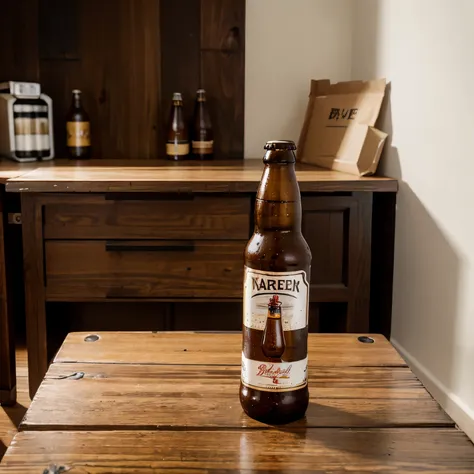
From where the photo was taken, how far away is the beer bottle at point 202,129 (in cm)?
246

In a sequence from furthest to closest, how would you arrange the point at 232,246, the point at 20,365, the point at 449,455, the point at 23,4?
the point at 23,4 < the point at 20,365 < the point at 232,246 < the point at 449,455

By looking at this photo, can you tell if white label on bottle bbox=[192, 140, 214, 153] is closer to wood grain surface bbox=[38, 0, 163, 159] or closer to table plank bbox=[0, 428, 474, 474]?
wood grain surface bbox=[38, 0, 163, 159]

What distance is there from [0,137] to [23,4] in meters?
0.52

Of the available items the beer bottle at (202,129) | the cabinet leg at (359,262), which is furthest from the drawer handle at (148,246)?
the beer bottle at (202,129)

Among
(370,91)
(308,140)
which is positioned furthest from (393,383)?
(308,140)

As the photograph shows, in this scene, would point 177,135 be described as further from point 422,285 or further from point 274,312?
point 274,312

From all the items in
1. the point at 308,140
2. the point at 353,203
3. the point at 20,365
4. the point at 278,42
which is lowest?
the point at 20,365

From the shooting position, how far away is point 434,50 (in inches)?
67.4

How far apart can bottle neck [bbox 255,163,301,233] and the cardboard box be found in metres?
1.21

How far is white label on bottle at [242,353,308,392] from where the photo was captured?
2.63 feet

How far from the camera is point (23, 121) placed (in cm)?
229

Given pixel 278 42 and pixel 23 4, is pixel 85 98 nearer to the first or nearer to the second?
pixel 23 4

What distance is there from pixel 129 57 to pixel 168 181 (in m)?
0.88

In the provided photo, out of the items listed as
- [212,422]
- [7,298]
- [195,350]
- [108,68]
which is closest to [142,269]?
[7,298]
